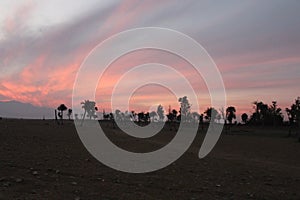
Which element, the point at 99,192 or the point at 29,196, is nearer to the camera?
the point at 29,196

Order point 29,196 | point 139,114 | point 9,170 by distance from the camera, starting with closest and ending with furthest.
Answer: point 29,196 → point 9,170 → point 139,114

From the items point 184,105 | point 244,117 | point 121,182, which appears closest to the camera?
point 121,182

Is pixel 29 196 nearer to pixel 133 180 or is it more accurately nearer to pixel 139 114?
pixel 133 180

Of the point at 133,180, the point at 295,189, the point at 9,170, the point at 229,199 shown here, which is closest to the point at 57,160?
the point at 9,170

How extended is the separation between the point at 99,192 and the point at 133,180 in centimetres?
289

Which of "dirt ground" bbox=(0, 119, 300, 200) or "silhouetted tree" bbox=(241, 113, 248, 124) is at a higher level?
"silhouetted tree" bbox=(241, 113, 248, 124)

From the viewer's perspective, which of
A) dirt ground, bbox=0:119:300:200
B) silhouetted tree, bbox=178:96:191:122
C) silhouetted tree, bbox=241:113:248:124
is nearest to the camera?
dirt ground, bbox=0:119:300:200

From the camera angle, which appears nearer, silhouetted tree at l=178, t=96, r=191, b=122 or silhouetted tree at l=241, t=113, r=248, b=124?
silhouetted tree at l=178, t=96, r=191, b=122

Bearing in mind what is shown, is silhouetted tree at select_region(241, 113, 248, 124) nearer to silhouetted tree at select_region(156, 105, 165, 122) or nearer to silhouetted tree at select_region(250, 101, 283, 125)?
silhouetted tree at select_region(250, 101, 283, 125)

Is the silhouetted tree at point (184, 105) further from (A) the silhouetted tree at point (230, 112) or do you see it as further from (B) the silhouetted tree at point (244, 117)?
(B) the silhouetted tree at point (244, 117)

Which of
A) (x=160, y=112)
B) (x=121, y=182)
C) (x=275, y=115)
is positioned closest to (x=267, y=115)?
(x=275, y=115)

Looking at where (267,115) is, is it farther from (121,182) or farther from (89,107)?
(121,182)

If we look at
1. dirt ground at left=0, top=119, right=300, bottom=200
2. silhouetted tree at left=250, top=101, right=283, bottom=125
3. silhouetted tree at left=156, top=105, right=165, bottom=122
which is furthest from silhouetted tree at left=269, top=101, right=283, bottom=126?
dirt ground at left=0, top=119, right=300, bottom=200

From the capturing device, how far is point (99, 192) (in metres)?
11.5
